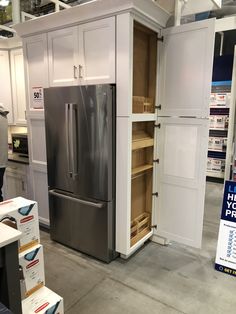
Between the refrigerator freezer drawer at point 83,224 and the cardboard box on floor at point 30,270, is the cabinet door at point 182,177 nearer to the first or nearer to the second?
the refrigerator freezer drawer at point 83,224

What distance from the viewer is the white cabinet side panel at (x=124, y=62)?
205cm

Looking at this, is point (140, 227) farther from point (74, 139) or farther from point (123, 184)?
point (74, 139)

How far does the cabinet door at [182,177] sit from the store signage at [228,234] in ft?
0.69

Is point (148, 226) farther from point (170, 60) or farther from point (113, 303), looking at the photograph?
point (170, 60)

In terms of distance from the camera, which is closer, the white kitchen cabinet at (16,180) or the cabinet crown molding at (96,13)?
the cabinet crown molding at (96,13)

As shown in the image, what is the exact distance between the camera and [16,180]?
342 cm

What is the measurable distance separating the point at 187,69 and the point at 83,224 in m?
1.85

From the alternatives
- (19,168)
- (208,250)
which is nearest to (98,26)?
(19,168)

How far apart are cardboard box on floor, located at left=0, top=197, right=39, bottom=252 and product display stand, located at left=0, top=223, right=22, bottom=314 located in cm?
23

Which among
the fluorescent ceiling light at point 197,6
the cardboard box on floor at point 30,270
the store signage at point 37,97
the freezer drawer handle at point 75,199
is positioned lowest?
the cardboard box on floor at point 30,270

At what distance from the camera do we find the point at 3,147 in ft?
9.98

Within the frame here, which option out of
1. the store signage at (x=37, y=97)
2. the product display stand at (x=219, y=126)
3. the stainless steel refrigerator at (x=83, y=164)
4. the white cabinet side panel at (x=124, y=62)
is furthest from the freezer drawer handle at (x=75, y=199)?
the product display stand at (x=219, y=126)

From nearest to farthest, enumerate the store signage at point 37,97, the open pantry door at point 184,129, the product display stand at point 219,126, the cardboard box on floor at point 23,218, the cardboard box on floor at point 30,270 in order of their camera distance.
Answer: the cardboard box on floor at point 23,218
the cardboard box on floor at point 30,270
the open pantry door at point 184,129
the store signage at point 37,97
the product display stand at point 219,126

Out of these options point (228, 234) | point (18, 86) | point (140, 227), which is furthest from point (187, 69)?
Result: point (18, 86)
